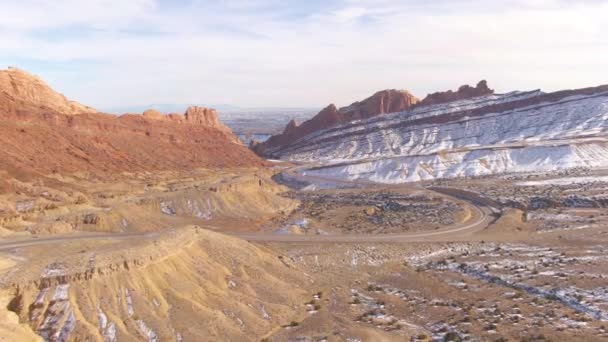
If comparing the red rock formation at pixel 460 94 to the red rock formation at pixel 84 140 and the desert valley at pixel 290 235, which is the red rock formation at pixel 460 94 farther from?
the red rock formation at pixel 84 140

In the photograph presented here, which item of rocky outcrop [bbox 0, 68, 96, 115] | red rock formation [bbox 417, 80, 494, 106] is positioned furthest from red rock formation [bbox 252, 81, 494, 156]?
rocky outcrop [bbox 0, 68, 96, 115]

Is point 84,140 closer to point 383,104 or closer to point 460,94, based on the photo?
point 383,104

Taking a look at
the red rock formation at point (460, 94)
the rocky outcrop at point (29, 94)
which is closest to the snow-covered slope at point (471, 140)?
the red rock formation at point (460, 94)

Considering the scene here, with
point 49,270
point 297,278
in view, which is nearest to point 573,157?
point 297,278

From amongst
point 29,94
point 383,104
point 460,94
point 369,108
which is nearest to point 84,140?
point 29,94

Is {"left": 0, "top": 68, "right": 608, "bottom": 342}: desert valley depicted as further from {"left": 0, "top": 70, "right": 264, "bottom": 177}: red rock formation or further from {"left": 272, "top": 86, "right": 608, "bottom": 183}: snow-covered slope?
{"left": 272, "top": 86, "right": 608, "bottom": 183}: snow-covered slope
